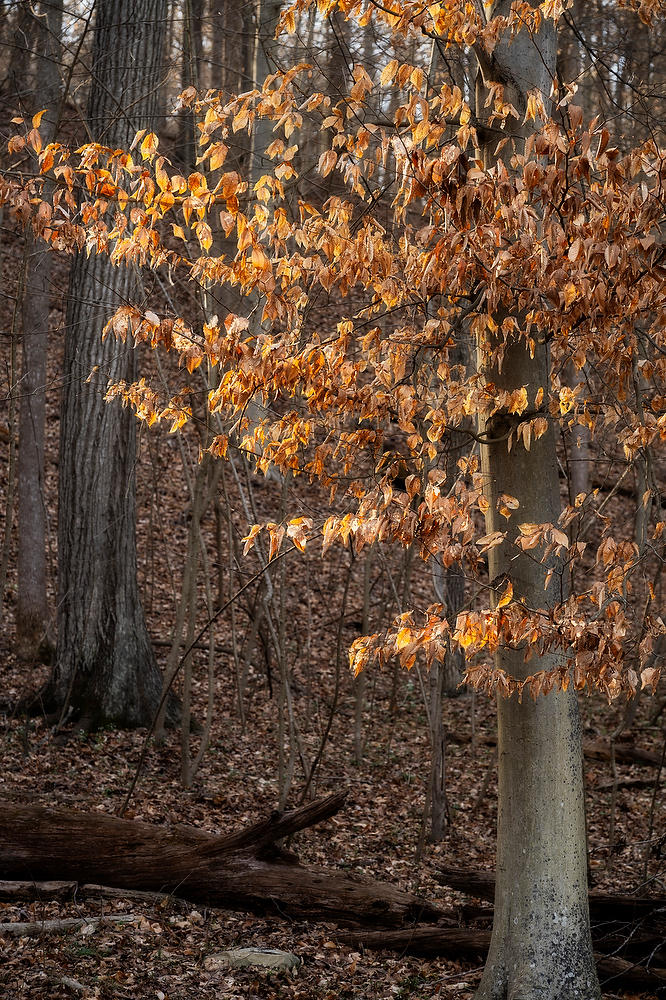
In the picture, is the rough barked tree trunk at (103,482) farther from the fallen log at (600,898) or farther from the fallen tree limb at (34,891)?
the fallen log at (600,898)

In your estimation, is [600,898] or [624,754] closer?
[600,898]

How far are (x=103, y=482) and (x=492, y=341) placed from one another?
16.0 ft

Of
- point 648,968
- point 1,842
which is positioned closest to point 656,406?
point 648,968

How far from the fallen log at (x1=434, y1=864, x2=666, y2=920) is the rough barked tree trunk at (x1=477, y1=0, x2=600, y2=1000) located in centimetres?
95

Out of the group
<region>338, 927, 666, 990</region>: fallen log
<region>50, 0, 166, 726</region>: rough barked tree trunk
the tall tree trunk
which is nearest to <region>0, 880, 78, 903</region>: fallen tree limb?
<region>338, 927, 666, 990</region>: fallen log

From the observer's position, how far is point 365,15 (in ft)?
13.9

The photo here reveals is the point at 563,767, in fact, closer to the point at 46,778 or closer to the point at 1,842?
the point at 1,842

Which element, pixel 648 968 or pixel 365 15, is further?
pixel 648 968

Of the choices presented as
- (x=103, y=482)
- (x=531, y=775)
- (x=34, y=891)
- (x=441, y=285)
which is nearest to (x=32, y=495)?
(x=103, y=482)

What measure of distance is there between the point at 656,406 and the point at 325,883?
3662 mm

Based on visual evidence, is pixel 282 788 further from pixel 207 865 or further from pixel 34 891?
pixel 34 891

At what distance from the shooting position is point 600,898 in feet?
19.1

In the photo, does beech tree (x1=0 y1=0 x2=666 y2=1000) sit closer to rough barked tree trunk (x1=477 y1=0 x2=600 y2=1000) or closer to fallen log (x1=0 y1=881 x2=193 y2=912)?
rough barked tree trunk (x1=477 y1=0 x2=600 y2=1000)

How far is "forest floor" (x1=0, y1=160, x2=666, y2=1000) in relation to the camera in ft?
16.8
